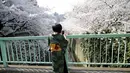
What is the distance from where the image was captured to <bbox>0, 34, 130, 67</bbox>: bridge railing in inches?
152

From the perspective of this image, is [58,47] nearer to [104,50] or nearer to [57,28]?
[57,28]

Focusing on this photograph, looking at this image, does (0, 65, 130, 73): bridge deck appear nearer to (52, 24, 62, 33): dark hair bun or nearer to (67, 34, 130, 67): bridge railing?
(67, 34, 130, 67): bridge railing

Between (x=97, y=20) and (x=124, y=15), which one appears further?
(x=97, y=20)

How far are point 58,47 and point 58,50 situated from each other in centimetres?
5

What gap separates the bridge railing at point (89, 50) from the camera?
385cm

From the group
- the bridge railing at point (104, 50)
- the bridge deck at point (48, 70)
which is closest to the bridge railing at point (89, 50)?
the bridge railing at point (104, 50)

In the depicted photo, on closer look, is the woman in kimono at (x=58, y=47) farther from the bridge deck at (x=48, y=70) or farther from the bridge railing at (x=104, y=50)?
the bridge deck at (x=48, y=70)

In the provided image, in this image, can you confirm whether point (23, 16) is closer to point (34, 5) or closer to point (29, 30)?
point (29, 30)

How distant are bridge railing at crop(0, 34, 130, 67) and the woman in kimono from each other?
88 centimetres

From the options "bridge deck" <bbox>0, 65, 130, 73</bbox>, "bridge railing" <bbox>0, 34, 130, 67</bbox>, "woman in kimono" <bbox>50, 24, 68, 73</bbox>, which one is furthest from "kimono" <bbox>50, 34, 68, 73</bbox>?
"bridge deck" <bbox>0, 65, 130, 73</bbox>

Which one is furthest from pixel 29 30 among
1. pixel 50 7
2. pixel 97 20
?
pixel 97 20

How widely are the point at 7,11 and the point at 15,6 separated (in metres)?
0.50

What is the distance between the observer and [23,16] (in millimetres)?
9172

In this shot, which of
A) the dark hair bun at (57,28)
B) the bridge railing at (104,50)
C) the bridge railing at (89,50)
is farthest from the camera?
the bridge railing at (89,50)
